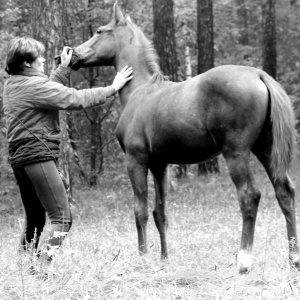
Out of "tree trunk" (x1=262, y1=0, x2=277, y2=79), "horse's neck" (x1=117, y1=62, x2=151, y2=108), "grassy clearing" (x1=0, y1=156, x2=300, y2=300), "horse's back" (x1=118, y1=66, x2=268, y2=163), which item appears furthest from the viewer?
"tree trunk" (x1=262, y1=0, x2=277, y2=79)

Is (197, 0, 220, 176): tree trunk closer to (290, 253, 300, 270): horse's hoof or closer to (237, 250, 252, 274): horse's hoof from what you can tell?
(290, 253, 300, 270): horse's hoof

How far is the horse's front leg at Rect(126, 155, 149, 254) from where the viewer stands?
6375 mm

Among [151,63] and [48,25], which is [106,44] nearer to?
[151,63]

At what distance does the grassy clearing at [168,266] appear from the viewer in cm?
474

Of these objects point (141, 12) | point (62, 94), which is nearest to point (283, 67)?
point (141, 12)

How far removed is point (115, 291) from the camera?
15.5ft

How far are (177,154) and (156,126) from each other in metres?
0.37

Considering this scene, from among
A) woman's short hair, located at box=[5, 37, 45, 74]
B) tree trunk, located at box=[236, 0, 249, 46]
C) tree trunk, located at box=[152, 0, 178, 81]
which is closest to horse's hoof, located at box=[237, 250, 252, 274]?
woman's short hair, located at box=[5, 37, 45, 74]

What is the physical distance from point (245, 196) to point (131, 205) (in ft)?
19.7

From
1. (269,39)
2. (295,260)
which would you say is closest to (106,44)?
(295,260)

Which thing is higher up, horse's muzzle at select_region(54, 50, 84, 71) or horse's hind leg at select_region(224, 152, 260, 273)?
horse's muzzle at select_region(54, 50, 84, 71)

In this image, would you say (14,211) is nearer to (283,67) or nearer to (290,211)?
(290,211)

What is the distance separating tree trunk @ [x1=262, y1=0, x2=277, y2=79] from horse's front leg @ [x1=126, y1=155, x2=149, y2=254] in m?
14.7

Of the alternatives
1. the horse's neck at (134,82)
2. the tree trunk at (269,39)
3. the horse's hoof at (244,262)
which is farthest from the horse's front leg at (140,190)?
the tree trunk at (269,39)
